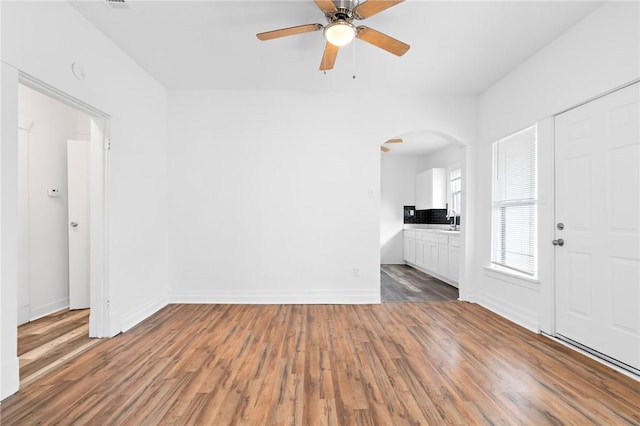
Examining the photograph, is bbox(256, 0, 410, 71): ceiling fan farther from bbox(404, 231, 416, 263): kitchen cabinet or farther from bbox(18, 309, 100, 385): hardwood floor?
bbox(404, 231, 416, 263): kitchen cabinet

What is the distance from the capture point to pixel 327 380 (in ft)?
6.86

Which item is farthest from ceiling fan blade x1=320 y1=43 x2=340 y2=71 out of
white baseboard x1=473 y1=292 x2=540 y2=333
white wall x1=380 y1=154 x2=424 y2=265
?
white wall x1=380 y1=154 x2=424 y2=265

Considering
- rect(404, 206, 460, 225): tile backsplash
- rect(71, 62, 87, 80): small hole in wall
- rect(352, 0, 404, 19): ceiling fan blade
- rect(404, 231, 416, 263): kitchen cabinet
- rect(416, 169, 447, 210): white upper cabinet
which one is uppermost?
rect(352, 0, 404, 19): ceiling fan blade

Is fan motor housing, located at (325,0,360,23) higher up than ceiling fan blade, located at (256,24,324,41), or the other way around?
fan motor housing, located at (325,0,360,23)

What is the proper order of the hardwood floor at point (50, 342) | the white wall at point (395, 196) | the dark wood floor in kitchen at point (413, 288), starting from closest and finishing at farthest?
the hardwood floor at point (50, 342) → the dark wood floor in kitchen at point (413, 288) → the white wall at point (395, 196)

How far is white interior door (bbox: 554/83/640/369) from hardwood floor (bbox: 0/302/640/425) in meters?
0.32

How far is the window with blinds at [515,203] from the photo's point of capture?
325 cm

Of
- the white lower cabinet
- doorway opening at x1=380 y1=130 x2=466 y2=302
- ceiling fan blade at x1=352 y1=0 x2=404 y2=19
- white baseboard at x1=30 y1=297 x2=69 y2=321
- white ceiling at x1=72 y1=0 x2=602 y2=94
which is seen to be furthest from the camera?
the white lower cabinet

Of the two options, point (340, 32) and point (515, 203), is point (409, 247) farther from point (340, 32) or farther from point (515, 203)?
point (340, 32)

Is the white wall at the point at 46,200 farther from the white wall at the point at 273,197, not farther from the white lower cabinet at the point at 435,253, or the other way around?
the white lower cabinet at the point at 435,253

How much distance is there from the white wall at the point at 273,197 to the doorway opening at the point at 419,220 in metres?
0.75

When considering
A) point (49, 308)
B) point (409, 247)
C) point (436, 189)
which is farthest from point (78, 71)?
point (409, 247)

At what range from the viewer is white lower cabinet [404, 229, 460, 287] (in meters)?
4.96

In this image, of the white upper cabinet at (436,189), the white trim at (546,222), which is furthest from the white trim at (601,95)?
the white upper cabinet at (436,189)
